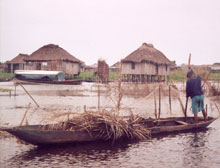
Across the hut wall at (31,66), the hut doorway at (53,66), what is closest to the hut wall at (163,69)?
the hut doorway at (53,66)

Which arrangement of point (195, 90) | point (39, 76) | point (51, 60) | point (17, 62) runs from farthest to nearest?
1. point (17, 62)
2. point (51, 60)
3. point (39, 76)
4. point (195, 90)

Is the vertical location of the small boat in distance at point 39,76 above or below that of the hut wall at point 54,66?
below

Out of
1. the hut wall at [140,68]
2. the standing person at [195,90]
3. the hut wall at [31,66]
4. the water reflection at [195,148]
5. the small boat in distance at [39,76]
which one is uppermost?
the hut wall at [31,66]

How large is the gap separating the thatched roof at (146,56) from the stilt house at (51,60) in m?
7.34

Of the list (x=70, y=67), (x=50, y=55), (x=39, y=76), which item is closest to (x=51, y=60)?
(x=50, y=55)

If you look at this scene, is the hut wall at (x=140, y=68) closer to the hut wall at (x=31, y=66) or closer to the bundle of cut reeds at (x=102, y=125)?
the hut wall at (x=31, y=66)

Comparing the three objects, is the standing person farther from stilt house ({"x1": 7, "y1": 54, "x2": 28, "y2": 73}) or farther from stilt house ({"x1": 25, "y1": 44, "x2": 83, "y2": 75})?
stilt house ({"x1": 7, "y1": 54, "x2": 28, "y2": 73})

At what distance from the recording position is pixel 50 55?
32.0 m

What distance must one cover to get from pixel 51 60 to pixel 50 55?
787 millimetres

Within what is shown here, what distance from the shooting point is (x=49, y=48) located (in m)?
33.0

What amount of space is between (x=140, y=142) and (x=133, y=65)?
2244 centimetres

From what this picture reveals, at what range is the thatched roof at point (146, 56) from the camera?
2827 centimetres

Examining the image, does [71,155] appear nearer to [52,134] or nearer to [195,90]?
[52,134]

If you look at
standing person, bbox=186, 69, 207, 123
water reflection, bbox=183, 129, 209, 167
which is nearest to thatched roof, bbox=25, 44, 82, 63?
standing person, bbox=186, 69, 207, 123
